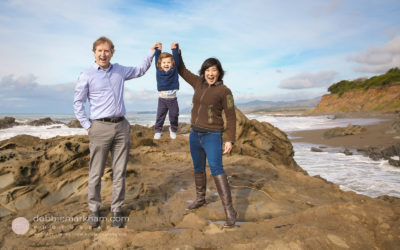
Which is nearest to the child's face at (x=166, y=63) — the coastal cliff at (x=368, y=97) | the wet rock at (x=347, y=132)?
the wet rock at (x=347, y=132)

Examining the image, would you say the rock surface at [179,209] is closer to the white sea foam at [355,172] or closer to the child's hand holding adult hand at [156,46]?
the child's hand holding adult hand at [156,46]

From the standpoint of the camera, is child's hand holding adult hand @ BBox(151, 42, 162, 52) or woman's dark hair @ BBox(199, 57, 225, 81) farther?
child's hand holding adult hand @ BBox(151, 42, 162, 52)

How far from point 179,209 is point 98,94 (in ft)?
6.08

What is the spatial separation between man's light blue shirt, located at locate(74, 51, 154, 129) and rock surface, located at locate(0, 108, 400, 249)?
4.18ft

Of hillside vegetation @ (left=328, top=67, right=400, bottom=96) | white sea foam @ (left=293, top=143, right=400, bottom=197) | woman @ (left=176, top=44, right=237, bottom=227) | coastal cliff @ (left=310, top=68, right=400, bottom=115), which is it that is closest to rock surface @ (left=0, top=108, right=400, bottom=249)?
woman @ (left=176, top=44, right=237, bottom=227)

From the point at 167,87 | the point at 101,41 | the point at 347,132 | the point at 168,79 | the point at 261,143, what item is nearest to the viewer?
the point at 101,41

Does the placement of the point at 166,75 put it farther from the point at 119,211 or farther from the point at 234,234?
the point at 234,234

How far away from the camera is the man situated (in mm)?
3316

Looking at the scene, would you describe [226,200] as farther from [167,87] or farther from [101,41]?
[167,87]

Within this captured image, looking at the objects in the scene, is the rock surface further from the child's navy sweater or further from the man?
the child's navy sweater

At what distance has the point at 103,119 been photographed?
11.0 feet

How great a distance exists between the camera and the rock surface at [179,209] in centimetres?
269

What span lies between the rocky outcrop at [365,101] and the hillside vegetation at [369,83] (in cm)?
104

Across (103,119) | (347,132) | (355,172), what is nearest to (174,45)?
(103,119)
